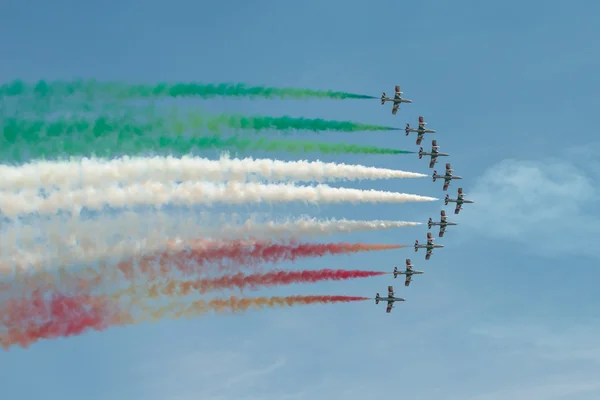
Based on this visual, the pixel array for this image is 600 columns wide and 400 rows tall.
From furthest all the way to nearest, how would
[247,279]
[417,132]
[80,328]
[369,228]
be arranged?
[417,132] → [369,228] → [247,279] → [80,328]

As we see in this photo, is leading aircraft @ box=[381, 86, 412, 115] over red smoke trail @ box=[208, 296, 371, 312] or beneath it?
over

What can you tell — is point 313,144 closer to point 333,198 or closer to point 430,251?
point 333,198

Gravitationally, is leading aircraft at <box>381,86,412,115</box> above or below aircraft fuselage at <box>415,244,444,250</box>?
above

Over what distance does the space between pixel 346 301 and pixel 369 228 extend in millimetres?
6075

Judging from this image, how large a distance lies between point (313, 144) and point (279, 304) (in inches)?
490

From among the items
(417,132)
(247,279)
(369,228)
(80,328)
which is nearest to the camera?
(80,328)

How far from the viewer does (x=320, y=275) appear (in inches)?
3482

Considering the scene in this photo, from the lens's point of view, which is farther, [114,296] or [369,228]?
[369,228]

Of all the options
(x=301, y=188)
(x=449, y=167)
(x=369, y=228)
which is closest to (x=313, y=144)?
(x=301, y=188)

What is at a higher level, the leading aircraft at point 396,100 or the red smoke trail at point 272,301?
the leading aircraft at point 396,100

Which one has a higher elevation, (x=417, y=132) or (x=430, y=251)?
(x=417, y=132)

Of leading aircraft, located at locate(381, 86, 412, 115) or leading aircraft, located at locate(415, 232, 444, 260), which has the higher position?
leading aircraft, located at locate(381, 86, 412, 115)

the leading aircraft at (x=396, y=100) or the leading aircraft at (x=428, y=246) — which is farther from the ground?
the leading aircraft at (x=396, y=100)

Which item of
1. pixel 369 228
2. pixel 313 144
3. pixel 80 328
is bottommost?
pixel 80 328
